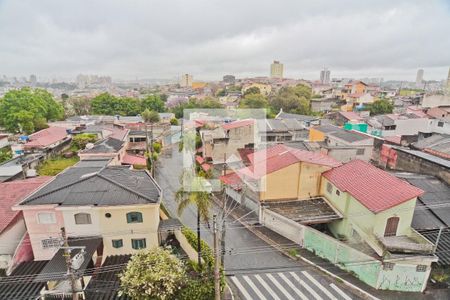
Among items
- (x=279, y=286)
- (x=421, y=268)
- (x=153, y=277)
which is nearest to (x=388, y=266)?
(x=421, y=268)

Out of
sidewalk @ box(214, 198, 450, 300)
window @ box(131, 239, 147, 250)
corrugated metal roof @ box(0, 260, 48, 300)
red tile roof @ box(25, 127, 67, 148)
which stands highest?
red tile roof @ box(25, 127, 67, 148)

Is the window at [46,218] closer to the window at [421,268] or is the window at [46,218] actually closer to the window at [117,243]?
the window at [117,243]

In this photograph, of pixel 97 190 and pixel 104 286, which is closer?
pixel 104 286

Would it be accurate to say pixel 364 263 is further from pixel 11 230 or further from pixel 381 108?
pixel 381 108

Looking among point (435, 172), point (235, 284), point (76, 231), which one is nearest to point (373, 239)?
point (235, 284)

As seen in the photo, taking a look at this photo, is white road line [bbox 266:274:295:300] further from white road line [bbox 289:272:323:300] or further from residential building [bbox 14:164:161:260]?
residential building [bbox 14:164:161:260]

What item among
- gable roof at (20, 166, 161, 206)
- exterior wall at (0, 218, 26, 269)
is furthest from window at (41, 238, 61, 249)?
gable roof at (20, 166, 161, 206)

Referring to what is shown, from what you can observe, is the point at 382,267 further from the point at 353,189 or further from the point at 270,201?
the point at 270,201
